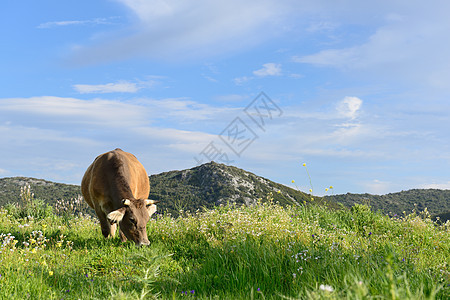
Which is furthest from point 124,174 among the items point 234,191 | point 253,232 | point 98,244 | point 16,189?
point 16,189

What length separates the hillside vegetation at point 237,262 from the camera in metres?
4.56

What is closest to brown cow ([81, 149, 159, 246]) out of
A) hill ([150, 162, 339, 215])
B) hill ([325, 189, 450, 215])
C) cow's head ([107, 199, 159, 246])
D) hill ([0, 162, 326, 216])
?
cow's head ([107, 199, 159, 246])

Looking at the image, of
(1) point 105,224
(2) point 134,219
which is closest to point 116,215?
(2) point 134,219

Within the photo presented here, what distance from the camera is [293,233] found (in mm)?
7668

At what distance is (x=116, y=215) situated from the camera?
26.6 ft

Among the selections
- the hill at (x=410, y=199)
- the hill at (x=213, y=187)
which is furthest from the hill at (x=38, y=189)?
the hill at (x=410, y=199)

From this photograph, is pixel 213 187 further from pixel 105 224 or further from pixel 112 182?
pixel 112 182

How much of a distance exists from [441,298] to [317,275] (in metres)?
1.54

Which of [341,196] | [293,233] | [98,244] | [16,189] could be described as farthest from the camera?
[16,189]

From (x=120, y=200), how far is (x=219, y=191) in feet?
46.6

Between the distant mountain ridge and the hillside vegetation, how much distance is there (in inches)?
118

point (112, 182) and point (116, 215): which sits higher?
point (112, 182)

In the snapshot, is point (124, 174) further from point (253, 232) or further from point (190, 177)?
point (190, 177)

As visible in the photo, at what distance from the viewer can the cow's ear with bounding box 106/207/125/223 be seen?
8039mm
